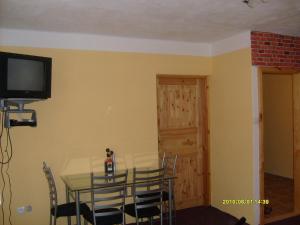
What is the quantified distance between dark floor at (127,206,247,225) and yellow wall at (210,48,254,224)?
109 mm

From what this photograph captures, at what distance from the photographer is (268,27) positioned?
369 cm

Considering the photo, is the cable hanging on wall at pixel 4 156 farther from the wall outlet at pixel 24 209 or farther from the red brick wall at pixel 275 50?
the red brick wall at pixel 275 50

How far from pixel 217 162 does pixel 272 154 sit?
2.31 meters

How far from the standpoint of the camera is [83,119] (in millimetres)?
3814

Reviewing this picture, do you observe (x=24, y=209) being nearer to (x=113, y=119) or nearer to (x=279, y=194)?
(x=113, y=119)

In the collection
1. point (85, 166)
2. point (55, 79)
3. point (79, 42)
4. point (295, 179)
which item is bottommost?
point (295, 179)

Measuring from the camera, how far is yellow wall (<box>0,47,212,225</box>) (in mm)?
3576

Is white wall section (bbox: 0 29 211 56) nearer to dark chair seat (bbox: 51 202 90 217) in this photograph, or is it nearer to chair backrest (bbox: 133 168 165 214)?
chair backrest (bbox: 133 168 165 214)

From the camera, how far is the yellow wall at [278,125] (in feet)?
19.4

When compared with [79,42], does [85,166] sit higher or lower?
lower

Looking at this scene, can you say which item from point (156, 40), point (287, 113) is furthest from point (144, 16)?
point (287, 113)

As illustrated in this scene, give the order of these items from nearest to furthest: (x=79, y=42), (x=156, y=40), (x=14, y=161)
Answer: (x=14, y=161) → (x=79, y=42) → (x=156, y=40)

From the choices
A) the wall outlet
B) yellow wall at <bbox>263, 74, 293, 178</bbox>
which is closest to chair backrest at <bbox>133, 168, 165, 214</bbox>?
the wall outlet

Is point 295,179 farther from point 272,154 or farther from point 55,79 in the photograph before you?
point 55,79
